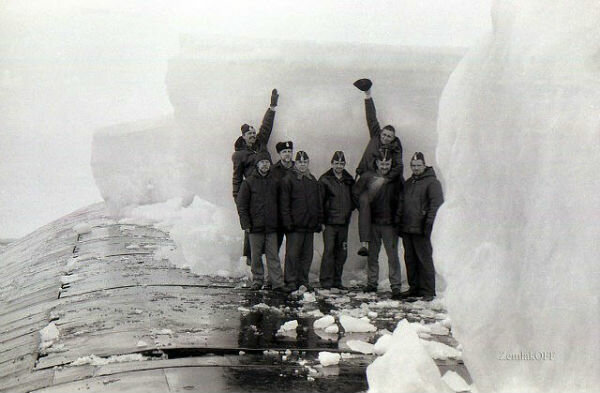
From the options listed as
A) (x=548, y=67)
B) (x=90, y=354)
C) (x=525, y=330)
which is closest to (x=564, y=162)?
(x=548, y=67)

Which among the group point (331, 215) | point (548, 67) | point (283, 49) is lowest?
point (331, 215)

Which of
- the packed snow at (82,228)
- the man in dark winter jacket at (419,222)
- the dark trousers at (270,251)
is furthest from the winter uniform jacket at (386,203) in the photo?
the packed snow at (82,228)

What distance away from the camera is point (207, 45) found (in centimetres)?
1057

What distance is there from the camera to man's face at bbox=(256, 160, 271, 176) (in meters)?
8.59

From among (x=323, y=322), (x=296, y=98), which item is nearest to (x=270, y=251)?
(x=323, y=322)

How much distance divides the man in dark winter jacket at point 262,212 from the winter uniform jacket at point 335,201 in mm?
595

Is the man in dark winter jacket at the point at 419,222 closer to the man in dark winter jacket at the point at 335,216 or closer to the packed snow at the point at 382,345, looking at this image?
the man in dark winter jacket at the point at 335,216

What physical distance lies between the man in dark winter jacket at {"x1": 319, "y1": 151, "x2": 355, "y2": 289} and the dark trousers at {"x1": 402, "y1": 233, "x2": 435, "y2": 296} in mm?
732

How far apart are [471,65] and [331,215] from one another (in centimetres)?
438

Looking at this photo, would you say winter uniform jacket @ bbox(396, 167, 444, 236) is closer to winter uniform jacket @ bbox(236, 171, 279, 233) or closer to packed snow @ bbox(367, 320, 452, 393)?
winter uniform jacket @ bbox(236, 171, 279, 233)

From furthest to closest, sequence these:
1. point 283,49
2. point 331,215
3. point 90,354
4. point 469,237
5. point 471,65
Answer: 1. point 283,49
2. point 331,215
3. point 90,354
4. point 471,65
5. point 469,237

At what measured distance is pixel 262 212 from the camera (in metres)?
8.61

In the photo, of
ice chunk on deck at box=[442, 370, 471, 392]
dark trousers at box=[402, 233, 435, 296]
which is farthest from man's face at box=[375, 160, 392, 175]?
ice chunk on deck at box=[442, 370, 471, 392]

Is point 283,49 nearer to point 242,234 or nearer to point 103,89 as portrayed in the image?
point 242,234
